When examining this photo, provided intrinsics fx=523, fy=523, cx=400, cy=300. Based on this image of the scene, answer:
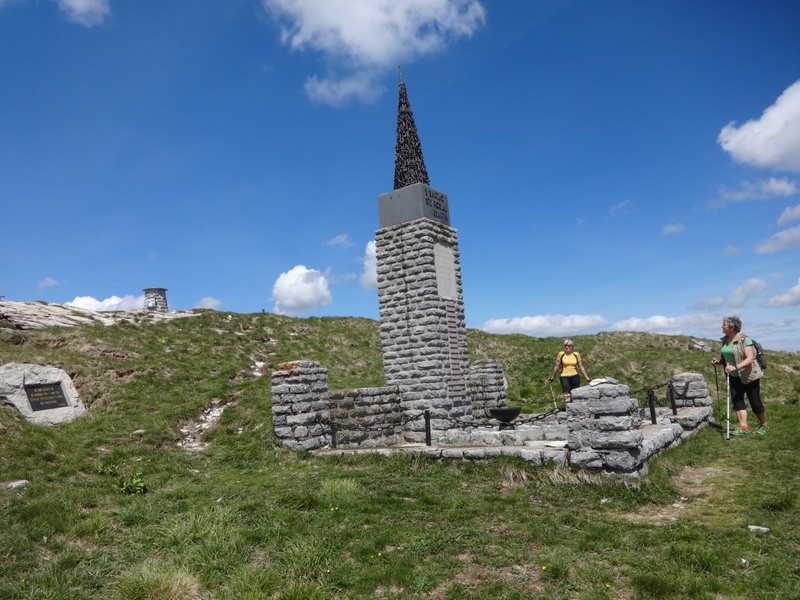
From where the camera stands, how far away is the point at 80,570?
6066 millimetres

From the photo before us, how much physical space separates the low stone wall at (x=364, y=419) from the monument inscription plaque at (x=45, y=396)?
7256mm

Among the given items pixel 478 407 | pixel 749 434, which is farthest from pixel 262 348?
pixel 749 434

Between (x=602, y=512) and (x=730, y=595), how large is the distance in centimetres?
277

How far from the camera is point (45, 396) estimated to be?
45.0ft

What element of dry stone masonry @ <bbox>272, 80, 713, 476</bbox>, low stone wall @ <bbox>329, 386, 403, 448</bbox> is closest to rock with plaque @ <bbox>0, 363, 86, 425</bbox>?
dry stone masonry @ <bbox>272, 80, 713, 476</bbox>

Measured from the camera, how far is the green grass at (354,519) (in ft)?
18.9

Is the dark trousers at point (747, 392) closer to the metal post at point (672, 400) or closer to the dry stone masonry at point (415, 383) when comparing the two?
the dry stone masonry at point (415, 383)

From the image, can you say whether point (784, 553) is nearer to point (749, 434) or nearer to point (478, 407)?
point (749, 434)

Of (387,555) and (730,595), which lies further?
(387,555)

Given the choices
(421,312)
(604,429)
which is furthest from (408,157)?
(604,429)

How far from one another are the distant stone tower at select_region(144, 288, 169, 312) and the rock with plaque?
16.2 m

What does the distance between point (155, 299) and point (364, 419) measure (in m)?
21.9

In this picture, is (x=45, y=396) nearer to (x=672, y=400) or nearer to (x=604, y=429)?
(x=604, y=429)

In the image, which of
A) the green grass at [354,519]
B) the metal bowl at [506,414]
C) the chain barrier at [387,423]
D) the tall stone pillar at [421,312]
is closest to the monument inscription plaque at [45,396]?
the green grass at [354,519]
